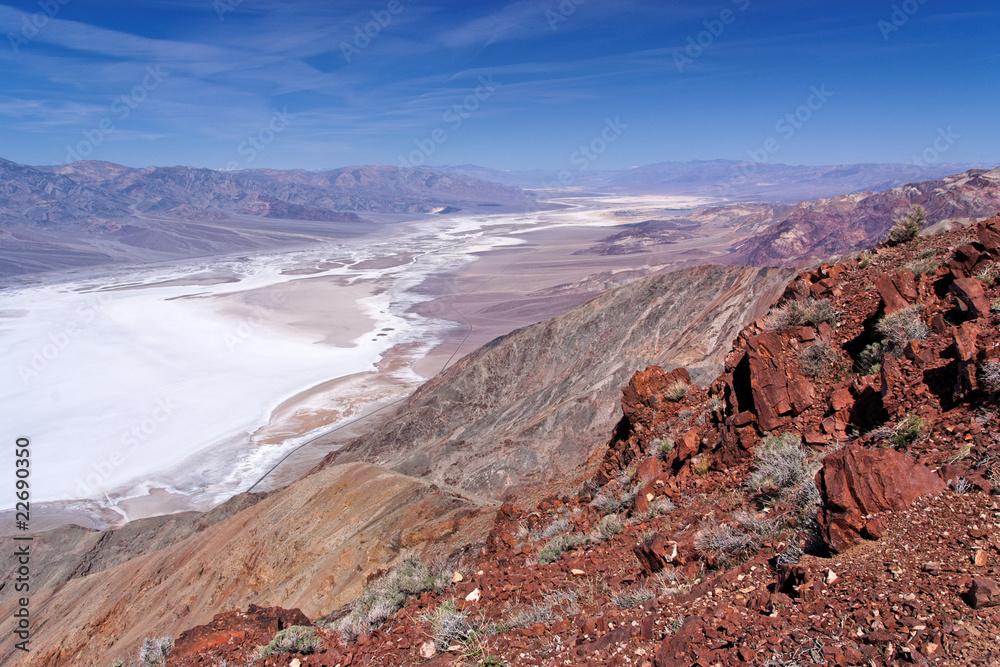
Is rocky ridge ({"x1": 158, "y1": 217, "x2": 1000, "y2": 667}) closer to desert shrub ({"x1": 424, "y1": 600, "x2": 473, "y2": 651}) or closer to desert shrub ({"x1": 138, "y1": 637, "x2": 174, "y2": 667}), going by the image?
desert shrub ({"x1": 424, "y1": 600, "x2": 473, "y2": 651})

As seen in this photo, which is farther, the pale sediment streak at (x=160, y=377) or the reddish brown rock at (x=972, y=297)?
the pale sediment streak at (x=160, y=377)

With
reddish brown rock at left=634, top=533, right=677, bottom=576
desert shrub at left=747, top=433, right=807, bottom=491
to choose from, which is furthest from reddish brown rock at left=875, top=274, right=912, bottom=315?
reddish brown rock at left=634, top=533, right=677, bottom=576

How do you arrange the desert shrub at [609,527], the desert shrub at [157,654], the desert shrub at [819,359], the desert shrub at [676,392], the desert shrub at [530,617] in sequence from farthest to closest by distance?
the desert shrub at [676,392], the desert shrub at [819,359], the desert shrub at [157,654], the desert shrub at [609,527], the desert shrub at [530,617]

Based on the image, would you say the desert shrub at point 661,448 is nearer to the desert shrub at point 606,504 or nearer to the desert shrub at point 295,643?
the desert shrub at point 606,504

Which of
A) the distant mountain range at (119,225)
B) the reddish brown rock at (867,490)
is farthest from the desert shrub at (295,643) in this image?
the distant mountain range at (119,225)

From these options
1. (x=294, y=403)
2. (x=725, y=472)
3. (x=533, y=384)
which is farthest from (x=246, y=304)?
(x=725, y=472)

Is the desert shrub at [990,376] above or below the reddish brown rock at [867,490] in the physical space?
above

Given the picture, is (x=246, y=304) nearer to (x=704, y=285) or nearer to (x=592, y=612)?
(x=704, y=285)
